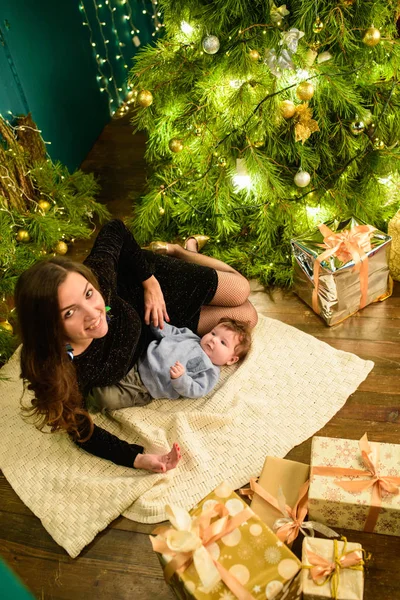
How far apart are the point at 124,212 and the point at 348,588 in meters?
2.18

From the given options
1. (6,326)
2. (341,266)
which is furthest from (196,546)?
(6,326)

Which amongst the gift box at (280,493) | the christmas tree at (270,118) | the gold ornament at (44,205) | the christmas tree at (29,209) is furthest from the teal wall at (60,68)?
the gift box at (280,493)

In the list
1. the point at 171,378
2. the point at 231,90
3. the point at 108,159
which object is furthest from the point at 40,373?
the point at 108,159

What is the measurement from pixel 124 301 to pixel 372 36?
4.03 feet

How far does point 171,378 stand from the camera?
→ 1.88 meters

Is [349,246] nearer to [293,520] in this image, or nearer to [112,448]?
[293,520]

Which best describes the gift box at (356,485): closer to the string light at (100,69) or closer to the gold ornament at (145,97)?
the gold ornament at (145,97)

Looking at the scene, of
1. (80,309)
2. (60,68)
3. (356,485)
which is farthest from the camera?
(60,68)

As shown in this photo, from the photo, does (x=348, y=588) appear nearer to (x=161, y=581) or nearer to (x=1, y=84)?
(x=161, y=581)

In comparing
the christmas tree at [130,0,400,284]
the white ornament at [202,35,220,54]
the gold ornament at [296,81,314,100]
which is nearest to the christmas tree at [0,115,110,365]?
the christmas tree at [130,0,400,284]

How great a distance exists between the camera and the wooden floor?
1533 mm

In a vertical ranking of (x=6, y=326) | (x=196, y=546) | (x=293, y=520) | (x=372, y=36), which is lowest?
(x=293, y=520)

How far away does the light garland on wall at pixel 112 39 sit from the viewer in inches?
132

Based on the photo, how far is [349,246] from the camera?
1996mm
